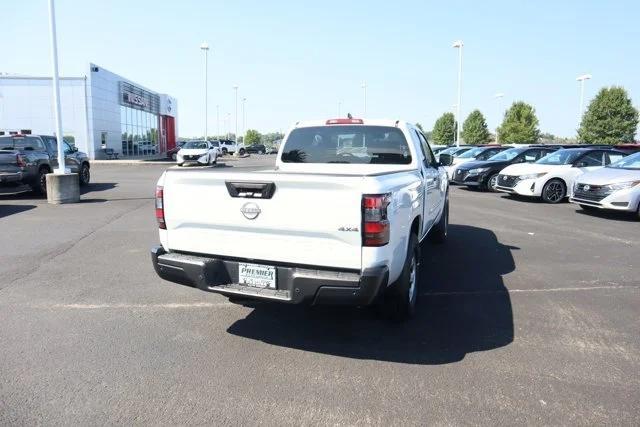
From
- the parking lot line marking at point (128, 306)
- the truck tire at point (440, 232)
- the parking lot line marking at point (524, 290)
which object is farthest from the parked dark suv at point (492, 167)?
the parking lot line marking at point (128, 306)

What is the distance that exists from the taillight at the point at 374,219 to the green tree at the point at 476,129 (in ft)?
199

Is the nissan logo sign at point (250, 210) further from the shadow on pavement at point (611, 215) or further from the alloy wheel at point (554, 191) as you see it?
the alloy wheel at point (554, 191)

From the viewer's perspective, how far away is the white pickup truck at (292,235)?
3.63 meters

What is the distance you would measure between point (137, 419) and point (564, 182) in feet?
44.2

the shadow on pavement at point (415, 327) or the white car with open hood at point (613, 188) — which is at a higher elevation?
the white car with open hood at point (613, 188)

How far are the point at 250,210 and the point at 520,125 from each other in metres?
53.0

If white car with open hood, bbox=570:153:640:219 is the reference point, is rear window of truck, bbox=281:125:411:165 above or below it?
above

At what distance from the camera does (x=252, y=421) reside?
3107mm

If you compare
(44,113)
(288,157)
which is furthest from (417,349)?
(44,113)

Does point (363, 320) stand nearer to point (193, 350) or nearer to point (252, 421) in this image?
point (193, 350)

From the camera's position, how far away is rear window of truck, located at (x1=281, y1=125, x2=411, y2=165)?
5875 mm

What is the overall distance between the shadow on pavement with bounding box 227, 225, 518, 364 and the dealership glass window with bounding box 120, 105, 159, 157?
42.0 meters

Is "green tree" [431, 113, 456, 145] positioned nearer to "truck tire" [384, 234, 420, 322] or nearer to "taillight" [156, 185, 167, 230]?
"truck tire" [384, 234, 420, 322]

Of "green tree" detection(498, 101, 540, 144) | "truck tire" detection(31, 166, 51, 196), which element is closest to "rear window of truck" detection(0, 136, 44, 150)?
"truck tire" detection(31, 166, 51, 196)
